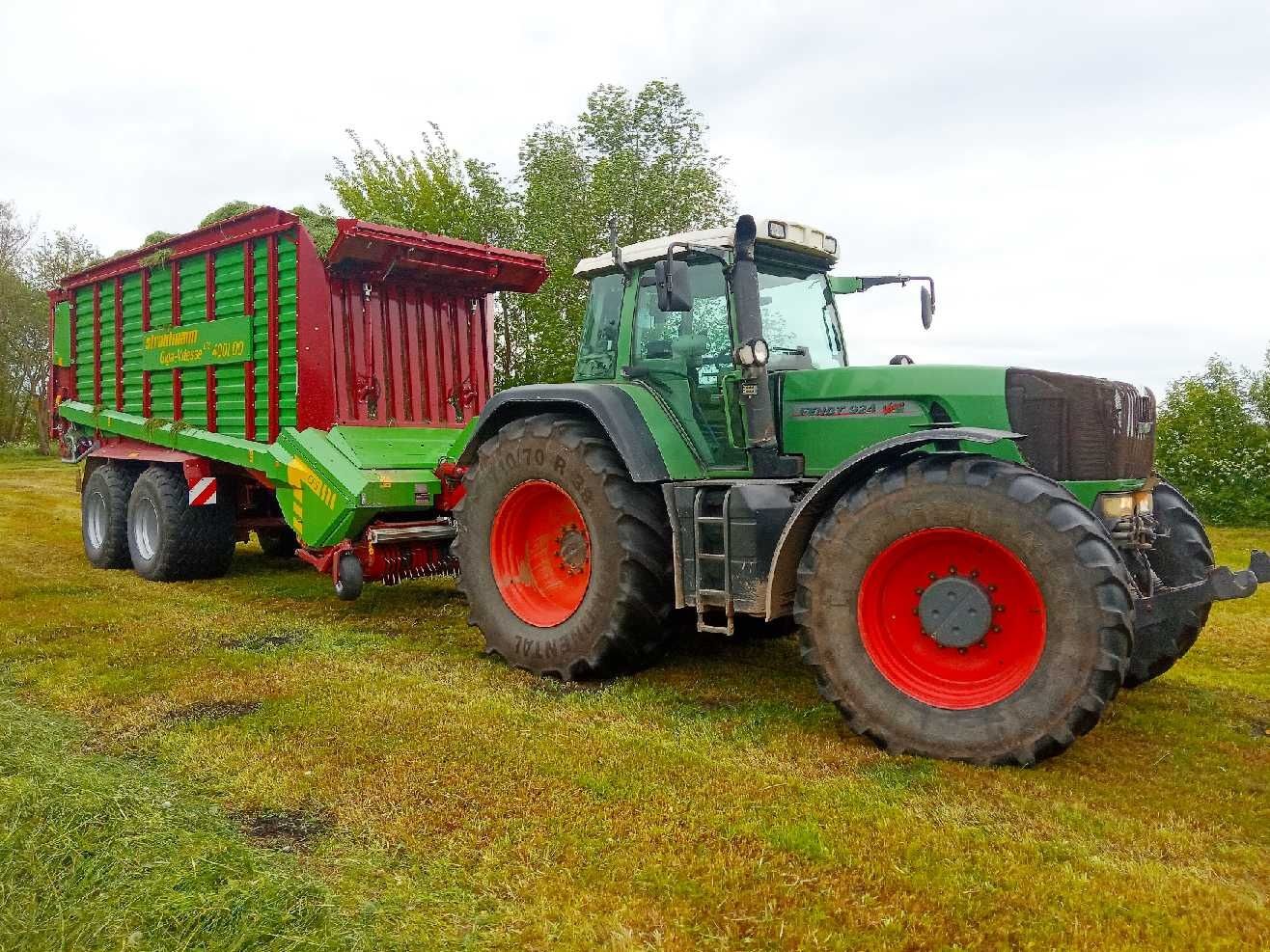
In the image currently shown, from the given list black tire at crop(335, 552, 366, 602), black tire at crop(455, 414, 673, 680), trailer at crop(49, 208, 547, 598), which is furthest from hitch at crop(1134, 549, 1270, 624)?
black tire at crop(335, 552, 366, 602)

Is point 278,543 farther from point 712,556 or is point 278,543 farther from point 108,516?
point 712,556

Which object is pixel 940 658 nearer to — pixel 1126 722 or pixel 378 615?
pixel 1126 722

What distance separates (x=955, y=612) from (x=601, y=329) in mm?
2661

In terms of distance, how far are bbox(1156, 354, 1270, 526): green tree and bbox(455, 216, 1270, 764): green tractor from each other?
33.7ft

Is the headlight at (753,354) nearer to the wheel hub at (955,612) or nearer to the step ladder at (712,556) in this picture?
the step ladder at (712,556)

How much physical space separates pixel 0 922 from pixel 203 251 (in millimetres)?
6406

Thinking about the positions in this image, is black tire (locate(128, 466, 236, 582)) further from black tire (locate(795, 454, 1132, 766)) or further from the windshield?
black tire (locate(795, 454, 1132, 766))

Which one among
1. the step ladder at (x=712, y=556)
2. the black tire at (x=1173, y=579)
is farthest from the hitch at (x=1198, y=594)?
the step ladder at (x=712, y=556)

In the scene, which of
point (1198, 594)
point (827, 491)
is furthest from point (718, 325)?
point (1198, 594)

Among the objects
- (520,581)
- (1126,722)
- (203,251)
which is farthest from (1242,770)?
(203,251)

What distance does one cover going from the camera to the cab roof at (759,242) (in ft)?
16.3

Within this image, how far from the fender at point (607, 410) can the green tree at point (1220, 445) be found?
1153 centimetres

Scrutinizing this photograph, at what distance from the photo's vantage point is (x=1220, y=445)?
1436cm

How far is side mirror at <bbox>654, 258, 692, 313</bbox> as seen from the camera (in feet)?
15.2
